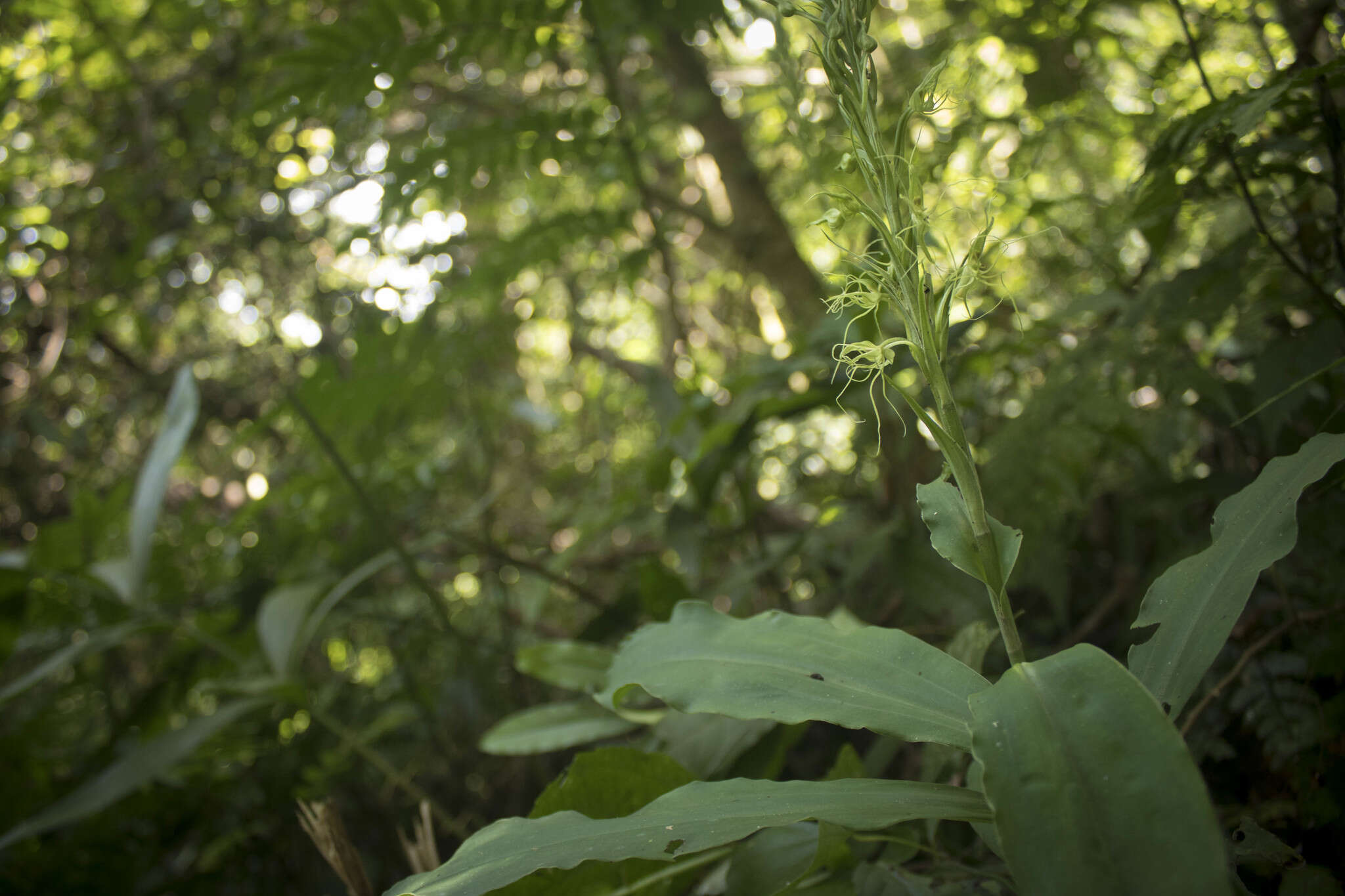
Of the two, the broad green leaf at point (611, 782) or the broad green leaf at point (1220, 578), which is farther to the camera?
the broad green leaf at point (611, 782)

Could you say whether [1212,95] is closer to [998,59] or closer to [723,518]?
[998,59]

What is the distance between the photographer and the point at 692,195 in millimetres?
3738

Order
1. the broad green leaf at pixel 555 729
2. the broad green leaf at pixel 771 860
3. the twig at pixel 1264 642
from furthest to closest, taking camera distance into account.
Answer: the broad green leaf at pixel 555 729
the twig at pixel 1264 642
the broad green leaf at pixel 771 860

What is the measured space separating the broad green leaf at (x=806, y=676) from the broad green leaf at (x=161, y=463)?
3.14ft

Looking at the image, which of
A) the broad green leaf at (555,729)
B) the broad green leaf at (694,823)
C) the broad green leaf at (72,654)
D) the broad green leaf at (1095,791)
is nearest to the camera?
the broad green leaf at (1095,791)

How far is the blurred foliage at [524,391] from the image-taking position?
3.33 ft

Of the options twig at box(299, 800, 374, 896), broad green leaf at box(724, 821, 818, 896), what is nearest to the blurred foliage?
broad green leaf at box(724, 821, 818, 896)

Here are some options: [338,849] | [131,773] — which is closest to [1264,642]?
[338,849]

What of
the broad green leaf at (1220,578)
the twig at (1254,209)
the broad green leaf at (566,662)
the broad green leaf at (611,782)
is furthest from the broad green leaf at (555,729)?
the twig at (1254,209)

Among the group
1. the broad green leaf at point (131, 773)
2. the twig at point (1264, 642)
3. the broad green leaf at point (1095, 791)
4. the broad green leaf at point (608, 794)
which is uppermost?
the broad green leaf at point (1095, 791)

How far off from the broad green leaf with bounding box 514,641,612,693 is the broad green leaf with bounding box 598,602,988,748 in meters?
0.29

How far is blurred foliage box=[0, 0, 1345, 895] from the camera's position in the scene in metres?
1.01

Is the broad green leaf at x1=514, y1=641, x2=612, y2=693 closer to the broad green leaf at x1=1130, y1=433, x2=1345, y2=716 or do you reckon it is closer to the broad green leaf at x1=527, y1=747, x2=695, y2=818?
the broad green leaf at x1=527, y1=747, x2=695, y2=818

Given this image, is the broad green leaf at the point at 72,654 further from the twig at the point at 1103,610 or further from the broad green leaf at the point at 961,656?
the twig at the point at 1103,610
